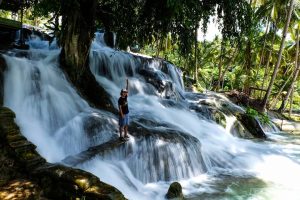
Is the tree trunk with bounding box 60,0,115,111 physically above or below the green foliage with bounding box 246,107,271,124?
above

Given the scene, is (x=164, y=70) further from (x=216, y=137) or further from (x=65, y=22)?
(x=65, y=22)

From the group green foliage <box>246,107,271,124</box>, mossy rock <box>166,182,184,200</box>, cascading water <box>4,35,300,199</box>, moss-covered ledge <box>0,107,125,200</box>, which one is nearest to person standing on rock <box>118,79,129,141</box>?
cascading water <box>4,35,300,199</box>

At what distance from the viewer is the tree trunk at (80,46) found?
14.1 m

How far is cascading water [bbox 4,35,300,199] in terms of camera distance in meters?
10.4

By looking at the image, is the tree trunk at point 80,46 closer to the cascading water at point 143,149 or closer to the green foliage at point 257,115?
the cascading water at point 143,149

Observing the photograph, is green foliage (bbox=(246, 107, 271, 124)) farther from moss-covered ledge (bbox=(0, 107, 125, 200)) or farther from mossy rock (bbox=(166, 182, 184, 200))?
moss-covered ledge (bbox=(0, 107, 125, 200))

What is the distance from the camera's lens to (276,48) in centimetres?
4512

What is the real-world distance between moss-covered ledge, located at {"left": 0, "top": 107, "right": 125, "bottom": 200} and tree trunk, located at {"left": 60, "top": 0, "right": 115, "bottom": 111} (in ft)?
19.3

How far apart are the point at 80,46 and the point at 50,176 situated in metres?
7.83

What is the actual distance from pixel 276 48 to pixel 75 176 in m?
41.7

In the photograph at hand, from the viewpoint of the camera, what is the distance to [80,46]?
47.9ft

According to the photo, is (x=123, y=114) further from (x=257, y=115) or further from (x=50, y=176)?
(x=257, y=115)

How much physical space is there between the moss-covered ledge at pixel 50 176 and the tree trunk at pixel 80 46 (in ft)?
19.3

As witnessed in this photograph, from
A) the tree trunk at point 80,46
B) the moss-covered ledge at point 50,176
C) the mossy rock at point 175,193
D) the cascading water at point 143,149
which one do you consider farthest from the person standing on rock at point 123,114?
the moss-covered ledge at point 50,176
